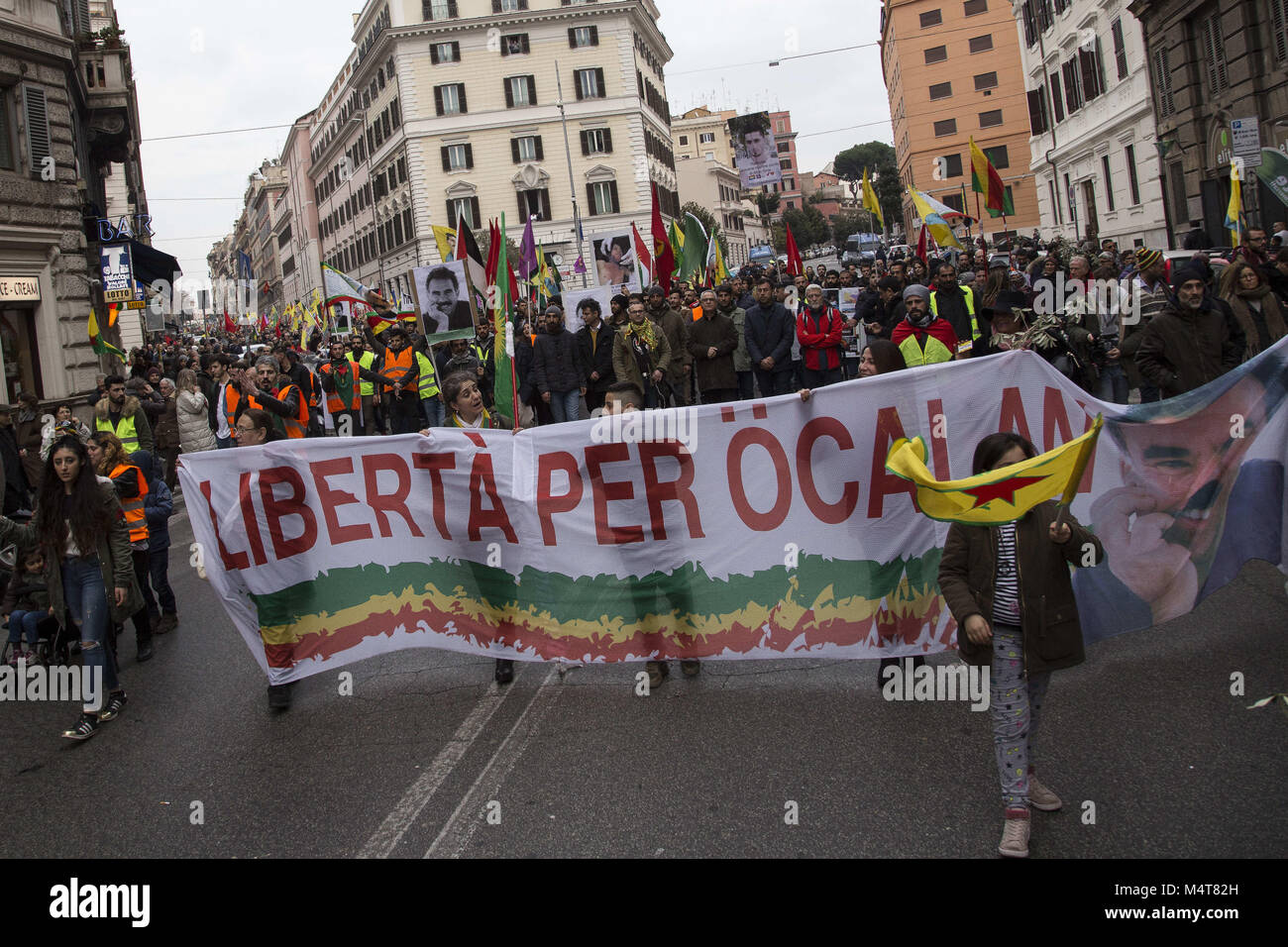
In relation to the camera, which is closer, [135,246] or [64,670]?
[64,670]

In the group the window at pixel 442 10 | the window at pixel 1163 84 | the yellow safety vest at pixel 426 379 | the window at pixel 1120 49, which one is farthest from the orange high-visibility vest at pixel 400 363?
the window at pixel 442 10

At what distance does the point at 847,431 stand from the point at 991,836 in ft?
8.49

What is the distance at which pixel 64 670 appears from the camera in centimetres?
782

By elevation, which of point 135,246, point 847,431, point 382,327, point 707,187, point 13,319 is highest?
point 707,187

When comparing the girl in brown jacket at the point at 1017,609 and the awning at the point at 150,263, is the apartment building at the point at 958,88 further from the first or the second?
the girl in brown jacket at the point at 1017,609

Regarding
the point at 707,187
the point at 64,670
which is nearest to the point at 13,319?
the point at 64,670

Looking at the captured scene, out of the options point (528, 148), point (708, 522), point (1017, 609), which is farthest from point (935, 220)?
point (528, 148)

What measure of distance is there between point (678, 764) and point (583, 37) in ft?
214

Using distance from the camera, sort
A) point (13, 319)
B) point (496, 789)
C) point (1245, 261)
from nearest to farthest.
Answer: point (496, 789)
point (1245, 261)
point (13, 319)

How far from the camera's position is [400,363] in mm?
15867

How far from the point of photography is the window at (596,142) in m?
65.2

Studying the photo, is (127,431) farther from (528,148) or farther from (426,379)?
(528,148)

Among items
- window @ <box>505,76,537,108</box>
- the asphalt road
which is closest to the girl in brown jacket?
the asphalt road
